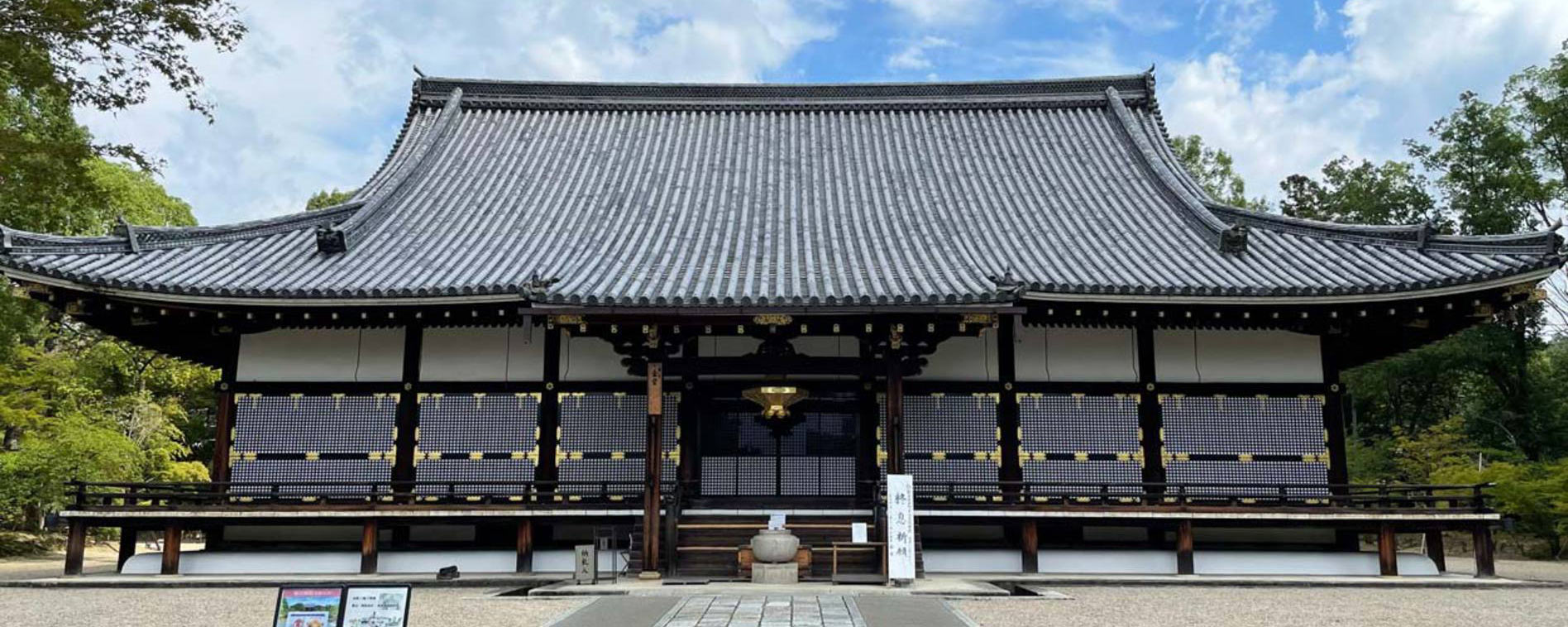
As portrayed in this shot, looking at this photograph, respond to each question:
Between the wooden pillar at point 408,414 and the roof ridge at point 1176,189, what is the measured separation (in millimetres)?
11886

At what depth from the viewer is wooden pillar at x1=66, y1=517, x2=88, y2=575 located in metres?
12.9

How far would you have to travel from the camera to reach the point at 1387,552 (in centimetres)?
1317

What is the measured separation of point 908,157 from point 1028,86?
386 centimetres

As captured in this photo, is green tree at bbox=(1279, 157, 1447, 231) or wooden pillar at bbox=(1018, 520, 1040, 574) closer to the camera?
wooden pillar at bbox=(1018, 520, 1040, 574)

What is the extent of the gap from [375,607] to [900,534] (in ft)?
22.2

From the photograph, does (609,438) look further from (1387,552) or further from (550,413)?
(1387,552)

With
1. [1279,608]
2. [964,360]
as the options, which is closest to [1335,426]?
[1279,608]

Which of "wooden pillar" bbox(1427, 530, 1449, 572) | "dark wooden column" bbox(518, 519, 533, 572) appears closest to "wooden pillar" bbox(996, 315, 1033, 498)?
"wooden pillar" bbox(1427, 530, 1449, 572)

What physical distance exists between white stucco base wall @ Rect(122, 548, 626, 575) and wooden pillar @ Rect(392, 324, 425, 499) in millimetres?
983

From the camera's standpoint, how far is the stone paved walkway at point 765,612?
8.23 metres

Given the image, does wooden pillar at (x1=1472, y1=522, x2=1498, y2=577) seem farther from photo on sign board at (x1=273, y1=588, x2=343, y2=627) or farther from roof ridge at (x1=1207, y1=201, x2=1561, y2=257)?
photo on sign board at (x1=273, y1=588, x2=343, y2=627)

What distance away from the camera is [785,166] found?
18641mm

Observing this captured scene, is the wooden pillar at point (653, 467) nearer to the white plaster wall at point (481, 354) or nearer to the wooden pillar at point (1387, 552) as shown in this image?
the white plaster wall at point (481, 354)

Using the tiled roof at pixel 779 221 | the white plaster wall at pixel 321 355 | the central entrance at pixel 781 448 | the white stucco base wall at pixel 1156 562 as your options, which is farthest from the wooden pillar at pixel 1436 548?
the white plaster wall at pixel 321 355
